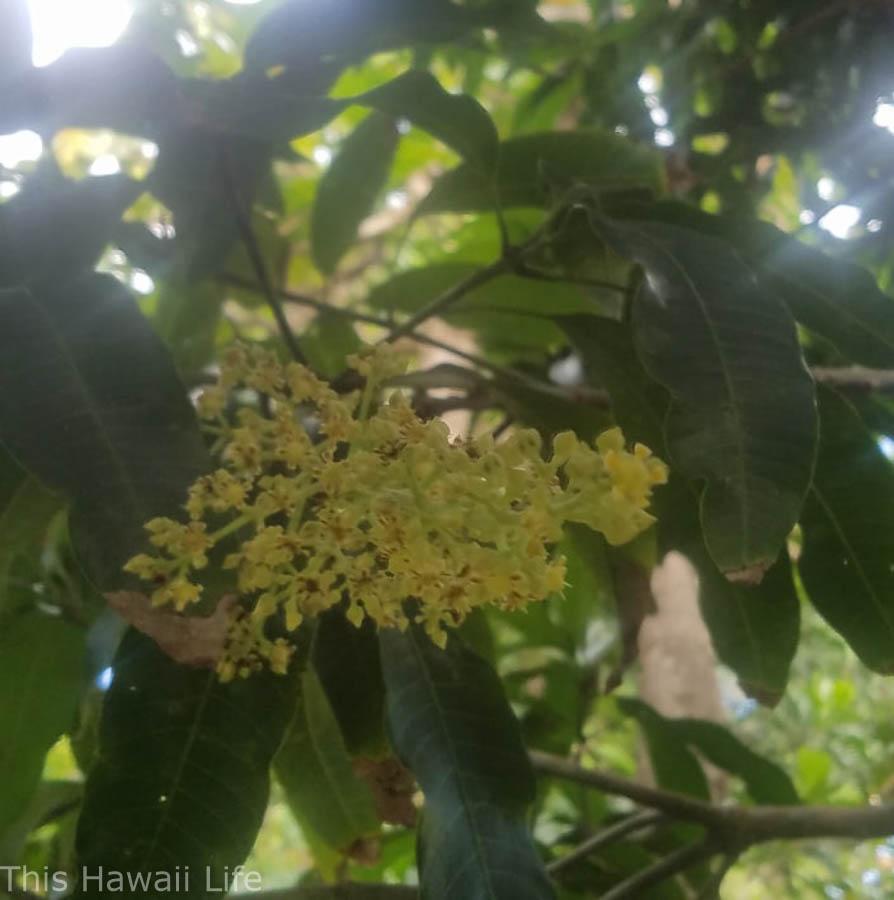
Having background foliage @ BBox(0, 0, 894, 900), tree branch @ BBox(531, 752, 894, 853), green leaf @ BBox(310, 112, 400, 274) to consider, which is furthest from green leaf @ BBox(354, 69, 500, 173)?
tree branch @ BBox(531, 752, 894, 853)

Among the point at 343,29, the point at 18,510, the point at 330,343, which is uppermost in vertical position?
the point at 343,29

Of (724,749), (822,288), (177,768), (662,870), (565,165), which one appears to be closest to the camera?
(177,768)

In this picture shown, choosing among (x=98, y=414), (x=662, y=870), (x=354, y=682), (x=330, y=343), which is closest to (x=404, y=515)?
(x=98, y=414)

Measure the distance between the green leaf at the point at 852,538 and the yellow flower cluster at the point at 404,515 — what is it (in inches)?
11.1

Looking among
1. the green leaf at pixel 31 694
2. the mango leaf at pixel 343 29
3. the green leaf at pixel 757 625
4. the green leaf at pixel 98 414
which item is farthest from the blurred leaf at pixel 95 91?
the green leaf at pixel 757 625

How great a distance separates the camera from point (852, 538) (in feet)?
2.25

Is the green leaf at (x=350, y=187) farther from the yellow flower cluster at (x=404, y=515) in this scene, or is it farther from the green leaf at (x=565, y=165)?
the yellow flower cluster at (x=404, y=515)

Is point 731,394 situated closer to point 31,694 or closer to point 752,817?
point 752,817

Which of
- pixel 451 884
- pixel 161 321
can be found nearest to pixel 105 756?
pixel 451 884

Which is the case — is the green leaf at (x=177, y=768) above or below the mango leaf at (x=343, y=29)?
below

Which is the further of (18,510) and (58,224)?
(58,224)

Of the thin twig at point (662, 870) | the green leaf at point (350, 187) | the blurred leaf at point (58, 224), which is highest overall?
the green leaf at point (350, 187)

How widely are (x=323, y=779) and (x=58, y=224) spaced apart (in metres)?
0.49

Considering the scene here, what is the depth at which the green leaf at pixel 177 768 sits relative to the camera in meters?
0.57
